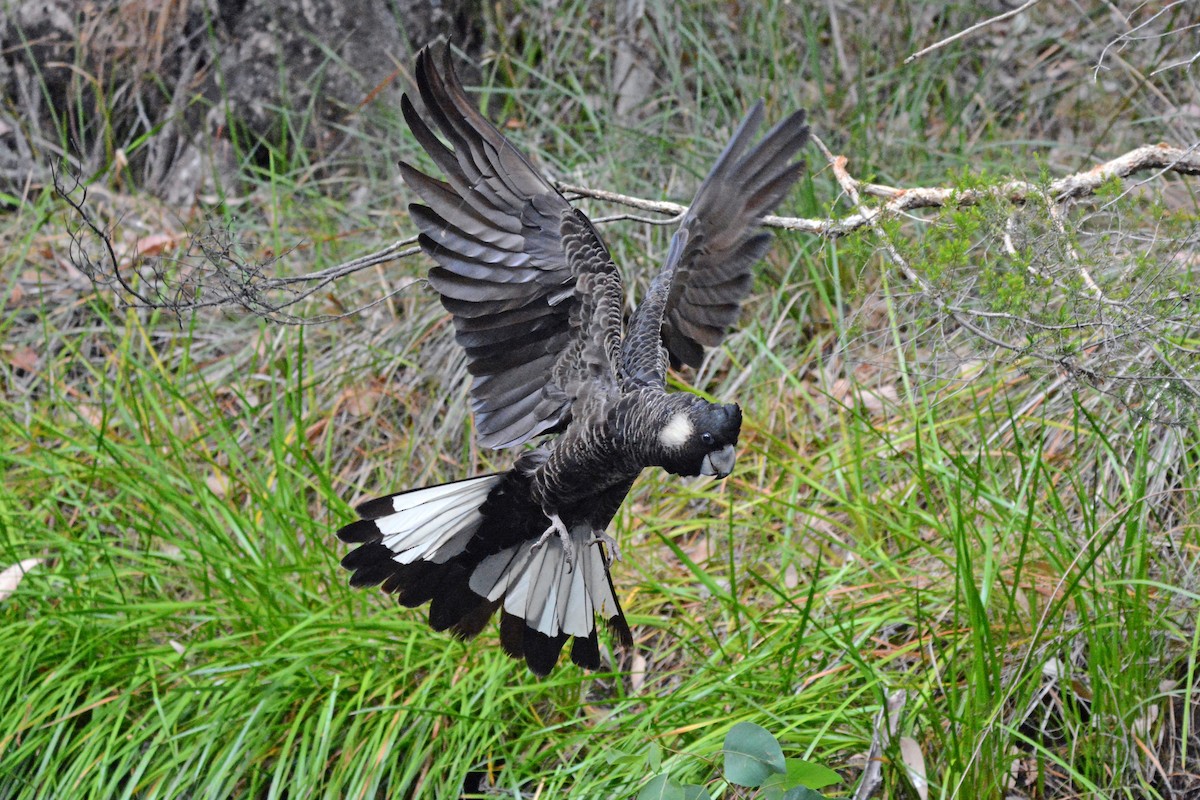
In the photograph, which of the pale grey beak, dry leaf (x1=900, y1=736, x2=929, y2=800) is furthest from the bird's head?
dry leaf (x1=900, y1=736, x2=929, y2=800)

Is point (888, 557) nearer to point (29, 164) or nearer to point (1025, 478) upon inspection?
point (1025, 478)

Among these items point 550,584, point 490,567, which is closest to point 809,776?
point 550,584

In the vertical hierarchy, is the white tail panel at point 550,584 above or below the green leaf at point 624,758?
above

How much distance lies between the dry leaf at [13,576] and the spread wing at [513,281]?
156 cm

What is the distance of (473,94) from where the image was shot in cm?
467

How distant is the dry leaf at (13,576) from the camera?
2961mm

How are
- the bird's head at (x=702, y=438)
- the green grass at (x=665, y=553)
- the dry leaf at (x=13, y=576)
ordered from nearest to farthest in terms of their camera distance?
the bird's head at (x=702, y=438)
the green grass at (x=665, y=553)
the dry leaf at (x=13, y=576)

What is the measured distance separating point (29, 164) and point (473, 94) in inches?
73.9

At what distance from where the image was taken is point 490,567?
236 cm

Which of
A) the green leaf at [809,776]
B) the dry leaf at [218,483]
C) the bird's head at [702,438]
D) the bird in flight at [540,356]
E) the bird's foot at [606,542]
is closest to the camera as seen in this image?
the bird's head at [702,438]

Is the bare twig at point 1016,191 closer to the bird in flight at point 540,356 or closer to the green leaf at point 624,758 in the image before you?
the bird in flight at point 540,356

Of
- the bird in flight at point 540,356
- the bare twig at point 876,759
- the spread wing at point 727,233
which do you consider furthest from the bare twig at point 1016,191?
the bare twig at point 876,759

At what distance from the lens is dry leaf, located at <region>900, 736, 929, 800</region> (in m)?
2.24

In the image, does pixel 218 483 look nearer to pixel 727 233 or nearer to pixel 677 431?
pixel 727 233
